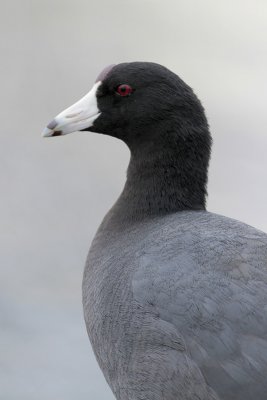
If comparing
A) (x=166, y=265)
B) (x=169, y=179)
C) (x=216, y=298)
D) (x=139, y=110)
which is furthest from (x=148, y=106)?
(x=216, y=298)

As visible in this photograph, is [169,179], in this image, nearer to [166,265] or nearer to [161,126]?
[161,126]

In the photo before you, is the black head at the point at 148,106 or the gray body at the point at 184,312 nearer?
the gray body at the point at 184,312

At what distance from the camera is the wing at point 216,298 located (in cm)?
345

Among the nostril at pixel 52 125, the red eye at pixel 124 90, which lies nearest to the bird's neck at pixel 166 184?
the red eye at pixel 124 90

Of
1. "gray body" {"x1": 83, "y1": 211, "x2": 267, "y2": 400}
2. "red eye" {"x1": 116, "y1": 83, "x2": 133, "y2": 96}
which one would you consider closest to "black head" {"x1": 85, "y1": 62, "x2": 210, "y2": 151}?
"red eye" {"x1": 116, "y1": 83, "x2": 133, "y2": 96}

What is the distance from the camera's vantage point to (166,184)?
14.0 feet

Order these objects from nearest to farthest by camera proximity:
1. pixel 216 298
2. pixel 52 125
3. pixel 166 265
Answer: pixel 216 298
pixel 166 265
pixel 52 125

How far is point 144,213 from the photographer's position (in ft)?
13.9

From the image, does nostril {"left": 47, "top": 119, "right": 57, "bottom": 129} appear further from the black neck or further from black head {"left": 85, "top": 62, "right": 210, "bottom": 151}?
the black neck

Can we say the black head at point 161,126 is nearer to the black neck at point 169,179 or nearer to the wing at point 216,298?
the black neck at point 169,179

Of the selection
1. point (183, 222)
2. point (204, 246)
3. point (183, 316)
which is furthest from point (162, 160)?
point (183, 316)

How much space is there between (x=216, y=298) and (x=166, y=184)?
0.87 m

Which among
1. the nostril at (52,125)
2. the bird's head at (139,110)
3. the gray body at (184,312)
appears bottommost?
the gray body at (184,312)

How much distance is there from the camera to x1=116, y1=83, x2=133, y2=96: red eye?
4309mm
